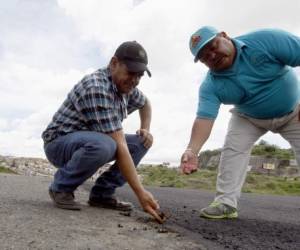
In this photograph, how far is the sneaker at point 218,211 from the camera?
11.8 feet

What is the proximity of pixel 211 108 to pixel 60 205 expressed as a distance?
1.34 m

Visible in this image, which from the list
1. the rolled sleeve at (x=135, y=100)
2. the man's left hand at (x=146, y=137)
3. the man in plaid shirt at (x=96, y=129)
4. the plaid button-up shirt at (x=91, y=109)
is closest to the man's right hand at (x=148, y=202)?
the man in plaid shirt at (x=96, y=129)

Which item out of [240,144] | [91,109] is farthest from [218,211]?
[91,109]

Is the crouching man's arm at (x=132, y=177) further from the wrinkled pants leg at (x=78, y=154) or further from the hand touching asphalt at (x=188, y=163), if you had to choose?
the hand touching asphalt at (x=188, y=163)

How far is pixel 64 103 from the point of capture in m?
3.15

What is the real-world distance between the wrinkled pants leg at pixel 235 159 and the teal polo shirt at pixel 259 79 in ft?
0.91

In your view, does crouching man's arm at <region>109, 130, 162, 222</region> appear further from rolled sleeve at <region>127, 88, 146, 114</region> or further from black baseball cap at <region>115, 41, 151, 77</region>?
rolled sleeve at <region>127, 88, 146, 114</region>

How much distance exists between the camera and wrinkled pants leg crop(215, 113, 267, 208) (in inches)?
146

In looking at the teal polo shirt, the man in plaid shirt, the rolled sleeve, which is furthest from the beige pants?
the man in plaid shirt

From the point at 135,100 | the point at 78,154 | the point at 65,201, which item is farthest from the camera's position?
the point at 135,100

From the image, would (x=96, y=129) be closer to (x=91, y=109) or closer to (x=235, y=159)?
(x=91, y=109)

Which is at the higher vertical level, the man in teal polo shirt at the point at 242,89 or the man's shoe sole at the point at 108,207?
the man in teal polo shirt at the point at 242,89

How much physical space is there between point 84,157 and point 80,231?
634mm

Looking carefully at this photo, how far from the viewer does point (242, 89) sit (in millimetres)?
3414
